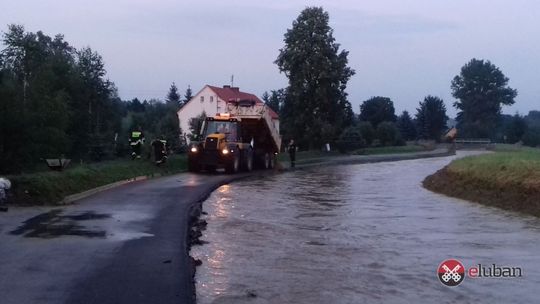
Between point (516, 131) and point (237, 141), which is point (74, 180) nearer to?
point (237, 141)

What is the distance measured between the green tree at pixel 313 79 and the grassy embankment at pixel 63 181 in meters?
37.2

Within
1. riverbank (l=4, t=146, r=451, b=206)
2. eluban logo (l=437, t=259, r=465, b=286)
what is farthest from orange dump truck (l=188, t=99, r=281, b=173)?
eluban logo (l=437, t=259, r=465, b=286)

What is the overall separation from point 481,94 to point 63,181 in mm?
105940

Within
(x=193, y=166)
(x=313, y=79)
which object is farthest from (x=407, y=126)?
(x=193, y=166)

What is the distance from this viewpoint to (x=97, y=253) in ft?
39.7

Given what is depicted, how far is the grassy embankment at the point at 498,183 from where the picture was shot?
20.4 m

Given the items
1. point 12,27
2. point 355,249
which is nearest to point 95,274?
point 355,249

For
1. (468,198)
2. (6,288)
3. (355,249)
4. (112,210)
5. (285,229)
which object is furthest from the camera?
(468,198)

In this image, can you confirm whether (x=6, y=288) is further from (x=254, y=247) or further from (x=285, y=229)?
(x=285, y=229)

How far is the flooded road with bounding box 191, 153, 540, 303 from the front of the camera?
34.2ft

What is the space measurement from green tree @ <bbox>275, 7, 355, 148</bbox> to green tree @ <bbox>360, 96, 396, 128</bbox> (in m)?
48.0

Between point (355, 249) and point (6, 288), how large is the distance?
676 centimetres

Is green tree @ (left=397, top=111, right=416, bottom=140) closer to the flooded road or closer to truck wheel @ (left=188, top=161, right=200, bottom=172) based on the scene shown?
truck wheel @ (left=188, top=161, right=200, bottom=172)

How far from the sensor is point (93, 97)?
147 ft
